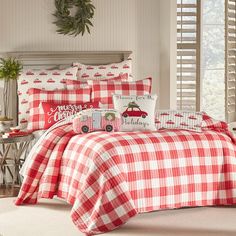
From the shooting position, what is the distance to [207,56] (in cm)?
720

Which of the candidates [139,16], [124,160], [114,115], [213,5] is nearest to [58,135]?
[114,115]

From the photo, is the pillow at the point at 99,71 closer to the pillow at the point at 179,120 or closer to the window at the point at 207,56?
the window at the point at 207,56

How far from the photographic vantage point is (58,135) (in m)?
5.17

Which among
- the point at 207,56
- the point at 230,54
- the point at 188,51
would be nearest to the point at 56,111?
the point at 188,51

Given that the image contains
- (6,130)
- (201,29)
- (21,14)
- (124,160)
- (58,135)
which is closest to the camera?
(124,160)

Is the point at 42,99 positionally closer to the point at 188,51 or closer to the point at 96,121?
the point at 96,121

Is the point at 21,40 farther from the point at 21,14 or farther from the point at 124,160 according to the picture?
the point at 124,160

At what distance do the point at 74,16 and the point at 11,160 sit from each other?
1608 mm

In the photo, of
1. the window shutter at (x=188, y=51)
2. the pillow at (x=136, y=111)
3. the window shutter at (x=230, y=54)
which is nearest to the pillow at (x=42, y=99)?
the pillow at (x=136, y=111)

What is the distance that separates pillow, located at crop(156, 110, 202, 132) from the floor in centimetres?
72

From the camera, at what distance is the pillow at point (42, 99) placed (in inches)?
236

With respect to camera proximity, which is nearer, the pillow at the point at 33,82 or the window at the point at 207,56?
the pillow at the point at 33,82

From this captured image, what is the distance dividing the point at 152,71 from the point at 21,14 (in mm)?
1504

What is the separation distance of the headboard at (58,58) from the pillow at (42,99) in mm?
468
